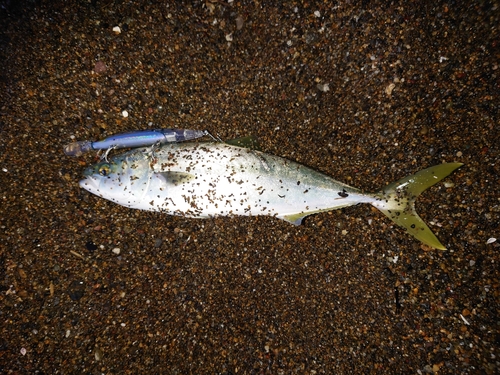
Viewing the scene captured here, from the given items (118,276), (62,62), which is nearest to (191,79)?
(62,62)

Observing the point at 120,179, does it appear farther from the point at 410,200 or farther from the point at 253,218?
the point at 410,200

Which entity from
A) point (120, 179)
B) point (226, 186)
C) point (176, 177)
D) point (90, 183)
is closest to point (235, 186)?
point (226, 186)

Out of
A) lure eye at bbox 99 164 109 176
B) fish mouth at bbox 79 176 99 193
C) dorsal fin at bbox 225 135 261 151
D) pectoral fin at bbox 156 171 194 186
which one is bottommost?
fish mouth at bbox 79 176 99 193

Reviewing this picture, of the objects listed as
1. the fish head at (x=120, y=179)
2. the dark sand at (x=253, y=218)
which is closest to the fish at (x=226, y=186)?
the fish head at (x=120, y=179)

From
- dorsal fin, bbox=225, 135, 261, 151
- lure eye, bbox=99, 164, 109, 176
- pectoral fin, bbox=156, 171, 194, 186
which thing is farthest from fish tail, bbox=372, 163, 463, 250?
lure eye, bbox=99, 164, 109, 176

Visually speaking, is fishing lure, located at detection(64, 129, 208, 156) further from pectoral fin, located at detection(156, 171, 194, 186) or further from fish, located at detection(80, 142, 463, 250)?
pectoral fin, located at detection(156, 171, 194, 186)
